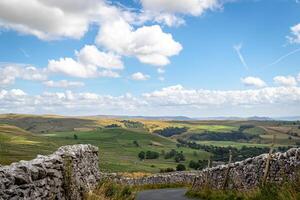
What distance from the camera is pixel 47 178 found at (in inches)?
460

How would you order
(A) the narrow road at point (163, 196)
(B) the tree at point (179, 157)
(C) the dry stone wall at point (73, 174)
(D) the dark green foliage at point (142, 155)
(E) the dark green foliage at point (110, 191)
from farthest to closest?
(D) the dark green foliage at point (142, 155) → (B) the tree at point (179, 157) → (A) the narrow road at point (163, 196) → (E) the dark green foliage at point (110, 191) → (C) the dry stone wall at point (73, 174)

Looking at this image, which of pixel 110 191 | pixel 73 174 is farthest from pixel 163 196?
pixel 73 174

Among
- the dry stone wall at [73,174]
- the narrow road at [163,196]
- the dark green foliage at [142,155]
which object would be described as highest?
the dry stone wall at [73,174]

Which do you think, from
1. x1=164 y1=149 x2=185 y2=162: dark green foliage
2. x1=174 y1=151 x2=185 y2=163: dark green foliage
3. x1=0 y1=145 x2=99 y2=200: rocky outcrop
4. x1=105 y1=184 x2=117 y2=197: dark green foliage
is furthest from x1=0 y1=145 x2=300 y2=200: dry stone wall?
x1=164 y1=149 x2=185 y2=162: dark green foliage

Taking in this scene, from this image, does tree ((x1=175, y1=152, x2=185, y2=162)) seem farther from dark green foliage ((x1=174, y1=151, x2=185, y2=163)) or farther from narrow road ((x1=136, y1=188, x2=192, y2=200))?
narrow road ((x1=136, y1=188, x2=192, y2=200))

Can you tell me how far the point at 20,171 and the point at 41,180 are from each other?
4.16ft

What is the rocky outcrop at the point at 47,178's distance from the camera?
9.50 m

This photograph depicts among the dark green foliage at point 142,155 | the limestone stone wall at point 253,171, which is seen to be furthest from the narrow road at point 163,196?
the dark green foliage at point 142,155

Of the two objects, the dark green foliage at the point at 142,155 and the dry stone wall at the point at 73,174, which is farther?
the dark green foliage at the point at 142,155

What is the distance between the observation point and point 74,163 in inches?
590

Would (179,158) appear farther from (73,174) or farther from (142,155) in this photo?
(73,174)

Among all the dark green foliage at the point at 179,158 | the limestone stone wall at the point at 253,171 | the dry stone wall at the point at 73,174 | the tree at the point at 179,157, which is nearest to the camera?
the dry stone wall at the point at 73,174

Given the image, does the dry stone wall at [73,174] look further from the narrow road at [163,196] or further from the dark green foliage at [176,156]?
the dark green foliage at [176,156]

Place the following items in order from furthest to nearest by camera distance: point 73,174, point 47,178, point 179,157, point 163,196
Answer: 1. point 179,157
2. point 163,196
3. point 73,174
4. point 47,178
